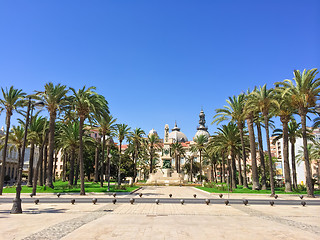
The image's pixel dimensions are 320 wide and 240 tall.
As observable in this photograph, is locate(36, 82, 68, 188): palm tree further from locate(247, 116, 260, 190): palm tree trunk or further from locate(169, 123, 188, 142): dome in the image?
locate(169, 123, 188, 142): dome

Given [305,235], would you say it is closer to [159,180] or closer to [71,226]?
[71,226]

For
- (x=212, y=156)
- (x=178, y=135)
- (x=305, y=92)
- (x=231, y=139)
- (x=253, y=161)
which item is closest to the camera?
(x=305, y=92)

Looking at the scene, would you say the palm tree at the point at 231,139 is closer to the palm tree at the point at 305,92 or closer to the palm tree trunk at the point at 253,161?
the palm tree trunk at the point at 253,161

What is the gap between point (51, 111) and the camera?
111ft

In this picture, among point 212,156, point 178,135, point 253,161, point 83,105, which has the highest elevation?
point 178,135

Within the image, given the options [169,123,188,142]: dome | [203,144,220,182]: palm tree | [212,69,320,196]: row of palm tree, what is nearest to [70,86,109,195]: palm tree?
[212,69,320,196]: row of palm tree

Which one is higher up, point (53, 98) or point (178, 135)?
point (178, 135)

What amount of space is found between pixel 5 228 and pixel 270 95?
32847 millimetres

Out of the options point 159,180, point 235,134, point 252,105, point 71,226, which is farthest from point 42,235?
point 159,180

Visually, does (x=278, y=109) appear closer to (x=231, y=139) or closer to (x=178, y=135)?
(x=231, y=139)

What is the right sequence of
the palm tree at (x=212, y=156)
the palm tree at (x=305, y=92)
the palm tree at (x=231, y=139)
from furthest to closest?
the palm tree at (x=212, y=156) < the palm tree at (x=231, y=139) < the palm tree at (x=305, y=92)

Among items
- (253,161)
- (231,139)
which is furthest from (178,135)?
(253,161)

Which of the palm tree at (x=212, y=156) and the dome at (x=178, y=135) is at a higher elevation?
the dome at (x=178, y=135)

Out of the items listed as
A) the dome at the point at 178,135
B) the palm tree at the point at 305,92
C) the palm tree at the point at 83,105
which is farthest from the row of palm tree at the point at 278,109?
the dome at the point at 178,135
